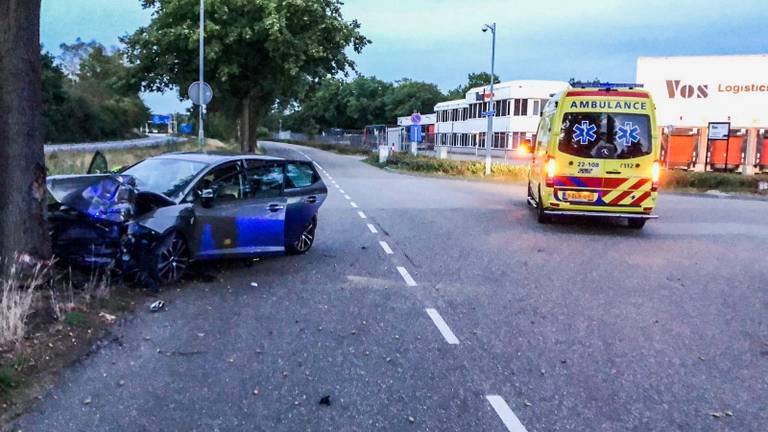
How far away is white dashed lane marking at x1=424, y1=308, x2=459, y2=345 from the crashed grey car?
2.71 m

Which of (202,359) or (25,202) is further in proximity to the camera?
(25,202)

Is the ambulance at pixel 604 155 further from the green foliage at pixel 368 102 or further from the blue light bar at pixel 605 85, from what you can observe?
the green foliage at pixel 368 102

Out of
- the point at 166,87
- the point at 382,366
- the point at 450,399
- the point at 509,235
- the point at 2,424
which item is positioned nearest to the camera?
the point at 2,424

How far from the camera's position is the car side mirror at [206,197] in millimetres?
7867

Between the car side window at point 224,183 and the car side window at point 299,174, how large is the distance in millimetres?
1068

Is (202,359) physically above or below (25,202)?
below

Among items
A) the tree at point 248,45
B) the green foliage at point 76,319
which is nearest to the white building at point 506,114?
the tree at point 248,45

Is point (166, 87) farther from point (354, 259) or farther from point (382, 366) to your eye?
point (382, 366)

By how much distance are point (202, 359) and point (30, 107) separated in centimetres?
303

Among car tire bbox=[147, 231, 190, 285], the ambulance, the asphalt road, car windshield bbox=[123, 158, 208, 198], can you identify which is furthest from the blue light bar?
car tire bbox=[147, 231, 190, 285]

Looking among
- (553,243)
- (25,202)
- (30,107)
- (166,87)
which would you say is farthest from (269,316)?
(166,87)

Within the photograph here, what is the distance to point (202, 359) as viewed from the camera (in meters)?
5.39

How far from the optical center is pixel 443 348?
580 cm

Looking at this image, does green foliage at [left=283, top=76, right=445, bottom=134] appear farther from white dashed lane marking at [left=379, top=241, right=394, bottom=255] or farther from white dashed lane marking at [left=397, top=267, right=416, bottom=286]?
white dashed lane marking at [left=397, top=267, right=416, bottom=286]
